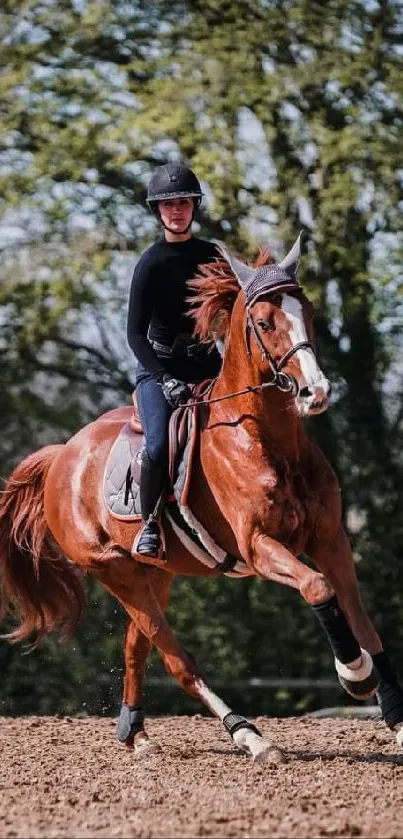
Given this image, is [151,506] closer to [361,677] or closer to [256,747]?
[256,747]

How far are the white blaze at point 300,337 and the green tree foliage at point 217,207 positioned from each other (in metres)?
10.0

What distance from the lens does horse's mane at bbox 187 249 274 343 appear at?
7422mm

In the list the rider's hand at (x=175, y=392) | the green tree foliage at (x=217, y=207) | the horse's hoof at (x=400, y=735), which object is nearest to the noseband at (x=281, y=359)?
the rider's hand at (x=175, y=392)

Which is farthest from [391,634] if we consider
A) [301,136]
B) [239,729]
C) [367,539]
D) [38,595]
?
[239,729]

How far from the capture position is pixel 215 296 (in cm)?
741

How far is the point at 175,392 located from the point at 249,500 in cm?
86

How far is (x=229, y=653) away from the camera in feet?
58.4

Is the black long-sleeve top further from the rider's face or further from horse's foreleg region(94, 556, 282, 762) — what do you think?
horse's foreleg region(94, 556, 282, 762)

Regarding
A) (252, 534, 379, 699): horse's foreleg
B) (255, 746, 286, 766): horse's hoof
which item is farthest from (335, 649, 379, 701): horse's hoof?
(255, 746, 286, 766): horse's hoof

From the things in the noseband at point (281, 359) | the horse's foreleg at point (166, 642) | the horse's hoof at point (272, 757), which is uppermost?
Answer: the noseband at point (281, 359)

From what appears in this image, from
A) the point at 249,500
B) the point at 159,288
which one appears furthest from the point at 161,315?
the point at 249,500

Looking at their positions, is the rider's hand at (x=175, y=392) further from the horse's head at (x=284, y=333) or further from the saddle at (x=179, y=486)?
the horse's head at (x=284, y=333)

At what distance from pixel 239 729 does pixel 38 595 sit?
2526 millimetres

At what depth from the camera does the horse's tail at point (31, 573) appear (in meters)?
9.59
